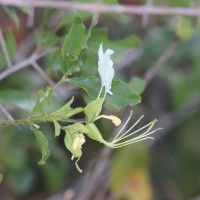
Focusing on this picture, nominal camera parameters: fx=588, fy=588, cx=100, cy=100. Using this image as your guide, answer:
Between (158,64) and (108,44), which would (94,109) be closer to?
(108,44)

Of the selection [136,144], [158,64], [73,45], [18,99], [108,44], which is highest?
[73,45]

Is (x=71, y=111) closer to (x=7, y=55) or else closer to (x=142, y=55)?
(x=7, y=55)

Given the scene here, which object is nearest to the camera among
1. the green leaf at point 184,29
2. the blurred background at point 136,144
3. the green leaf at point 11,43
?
the green leaf at point 11,43

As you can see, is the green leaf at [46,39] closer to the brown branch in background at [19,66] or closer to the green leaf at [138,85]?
the brown branch in background at [19,66]

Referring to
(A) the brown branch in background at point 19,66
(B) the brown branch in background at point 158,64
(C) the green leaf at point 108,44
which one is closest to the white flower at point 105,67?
(C) the green leaf at point 108,44

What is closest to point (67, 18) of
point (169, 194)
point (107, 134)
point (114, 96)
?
point (114, 96)

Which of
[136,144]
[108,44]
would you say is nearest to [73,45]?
[108,44]

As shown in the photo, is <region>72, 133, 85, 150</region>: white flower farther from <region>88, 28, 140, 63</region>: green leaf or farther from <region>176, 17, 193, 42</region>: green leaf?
<region>176, 17, 193, 42</region>: green leaf
